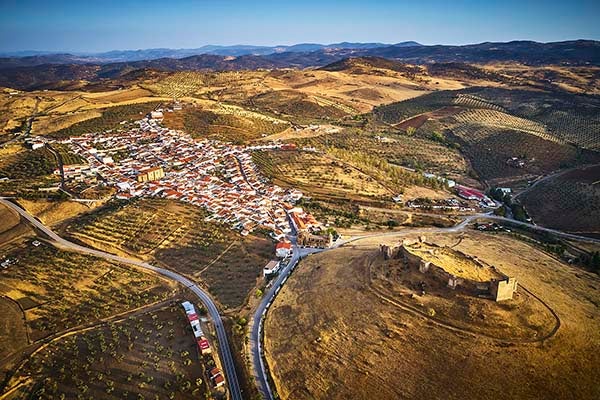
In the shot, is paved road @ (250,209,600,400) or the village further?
the village

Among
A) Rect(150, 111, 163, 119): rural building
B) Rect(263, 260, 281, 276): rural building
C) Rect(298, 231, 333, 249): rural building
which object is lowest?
Rect(263, 260, 281, 276): rural building

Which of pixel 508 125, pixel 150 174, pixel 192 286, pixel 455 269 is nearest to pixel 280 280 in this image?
pixel 192 286

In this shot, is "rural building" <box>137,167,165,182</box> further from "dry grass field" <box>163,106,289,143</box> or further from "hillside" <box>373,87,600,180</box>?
"hillside" <box>373,87,600,180</box>

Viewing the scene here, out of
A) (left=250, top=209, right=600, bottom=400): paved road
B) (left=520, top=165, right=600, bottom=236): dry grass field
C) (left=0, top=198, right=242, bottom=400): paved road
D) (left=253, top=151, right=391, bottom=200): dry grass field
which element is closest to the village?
(left=253, top=151, right=391, bottom=200): dry grass field

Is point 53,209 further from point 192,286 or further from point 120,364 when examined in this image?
point 120,364

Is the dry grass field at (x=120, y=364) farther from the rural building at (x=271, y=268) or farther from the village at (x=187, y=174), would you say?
the village at (x=187, y=174)

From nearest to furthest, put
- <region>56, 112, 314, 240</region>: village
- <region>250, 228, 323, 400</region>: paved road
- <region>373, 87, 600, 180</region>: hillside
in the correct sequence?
<region>250, 228, 323, 400</region>: paved road < <region>56, 112, 314, 240</region>: village < <region>373, 87, 600, 180</region>: hillside
